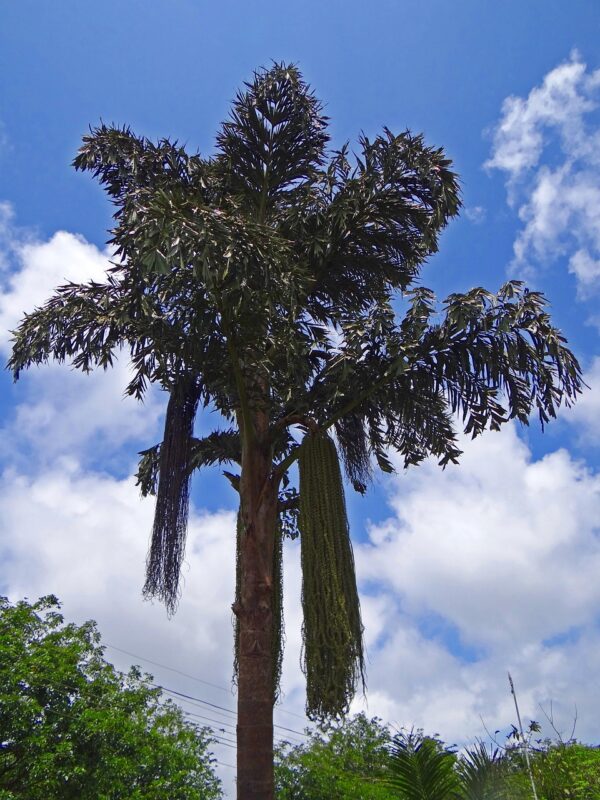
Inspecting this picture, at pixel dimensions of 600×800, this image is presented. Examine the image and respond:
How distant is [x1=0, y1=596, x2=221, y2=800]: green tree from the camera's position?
17078mm

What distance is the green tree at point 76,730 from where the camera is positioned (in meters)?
17.1

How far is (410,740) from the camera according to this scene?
752 cm

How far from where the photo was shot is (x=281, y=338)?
9.73m

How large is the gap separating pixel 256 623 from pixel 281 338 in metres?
3.47

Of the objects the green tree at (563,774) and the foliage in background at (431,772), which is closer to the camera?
the foliage in background at (431,772)

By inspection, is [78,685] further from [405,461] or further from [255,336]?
[255,336]

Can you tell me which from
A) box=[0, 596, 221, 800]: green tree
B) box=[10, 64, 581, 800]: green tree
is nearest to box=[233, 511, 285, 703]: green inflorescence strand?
box=[10, 64, 581, 800]: green tree

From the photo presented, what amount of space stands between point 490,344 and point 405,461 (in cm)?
351

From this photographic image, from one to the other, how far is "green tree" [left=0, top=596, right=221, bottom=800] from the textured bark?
10242mm

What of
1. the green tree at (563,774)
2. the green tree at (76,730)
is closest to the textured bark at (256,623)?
the green tree at (563,774)

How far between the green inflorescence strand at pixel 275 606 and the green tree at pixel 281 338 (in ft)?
0.12

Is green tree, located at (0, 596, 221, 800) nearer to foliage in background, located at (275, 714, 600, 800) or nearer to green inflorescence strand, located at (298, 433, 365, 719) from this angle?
foliage in background, located at (275, 714, 600, 800)

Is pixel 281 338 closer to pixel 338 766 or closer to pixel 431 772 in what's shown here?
pixel 431 772

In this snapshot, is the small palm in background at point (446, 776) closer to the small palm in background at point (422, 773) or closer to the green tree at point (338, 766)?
the small palm in background at point (422, 773)
